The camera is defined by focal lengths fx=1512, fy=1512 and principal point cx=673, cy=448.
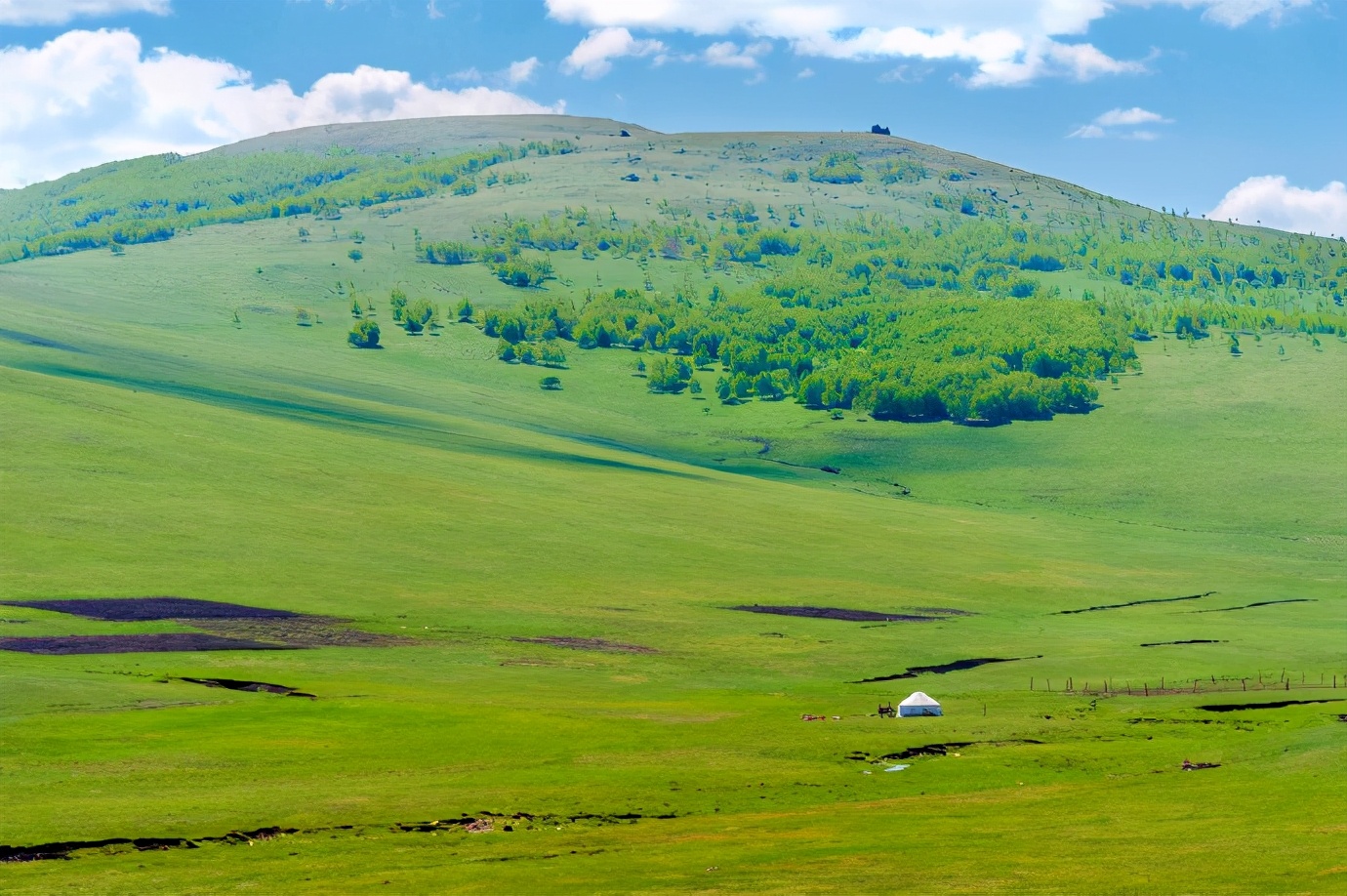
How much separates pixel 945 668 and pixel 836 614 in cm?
1740

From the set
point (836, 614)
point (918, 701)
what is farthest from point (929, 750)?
point (836, 614)

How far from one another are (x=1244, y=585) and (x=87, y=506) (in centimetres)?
9183

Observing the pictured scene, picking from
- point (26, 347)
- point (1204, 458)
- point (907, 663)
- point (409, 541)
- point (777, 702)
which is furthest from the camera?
point (1204, 458)

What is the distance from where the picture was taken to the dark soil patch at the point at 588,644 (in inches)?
3248

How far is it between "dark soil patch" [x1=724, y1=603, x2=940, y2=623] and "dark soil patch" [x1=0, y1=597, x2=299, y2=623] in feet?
101

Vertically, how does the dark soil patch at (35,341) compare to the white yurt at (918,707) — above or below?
above

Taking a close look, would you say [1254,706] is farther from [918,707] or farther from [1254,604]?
[1254,604]

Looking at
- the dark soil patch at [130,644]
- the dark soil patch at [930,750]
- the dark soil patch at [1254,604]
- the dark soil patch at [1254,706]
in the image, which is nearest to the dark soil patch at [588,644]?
the dark soil patch at [130,644]

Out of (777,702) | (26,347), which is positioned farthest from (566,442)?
(777,702)

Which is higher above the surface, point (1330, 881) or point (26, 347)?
point (26, 347)

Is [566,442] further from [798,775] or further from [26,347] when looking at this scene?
[798,775]

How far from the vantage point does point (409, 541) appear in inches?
4284

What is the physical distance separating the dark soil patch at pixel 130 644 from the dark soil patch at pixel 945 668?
3074cm

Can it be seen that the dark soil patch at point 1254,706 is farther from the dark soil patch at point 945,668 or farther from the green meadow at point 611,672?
the dark soil patch at point 945,668
